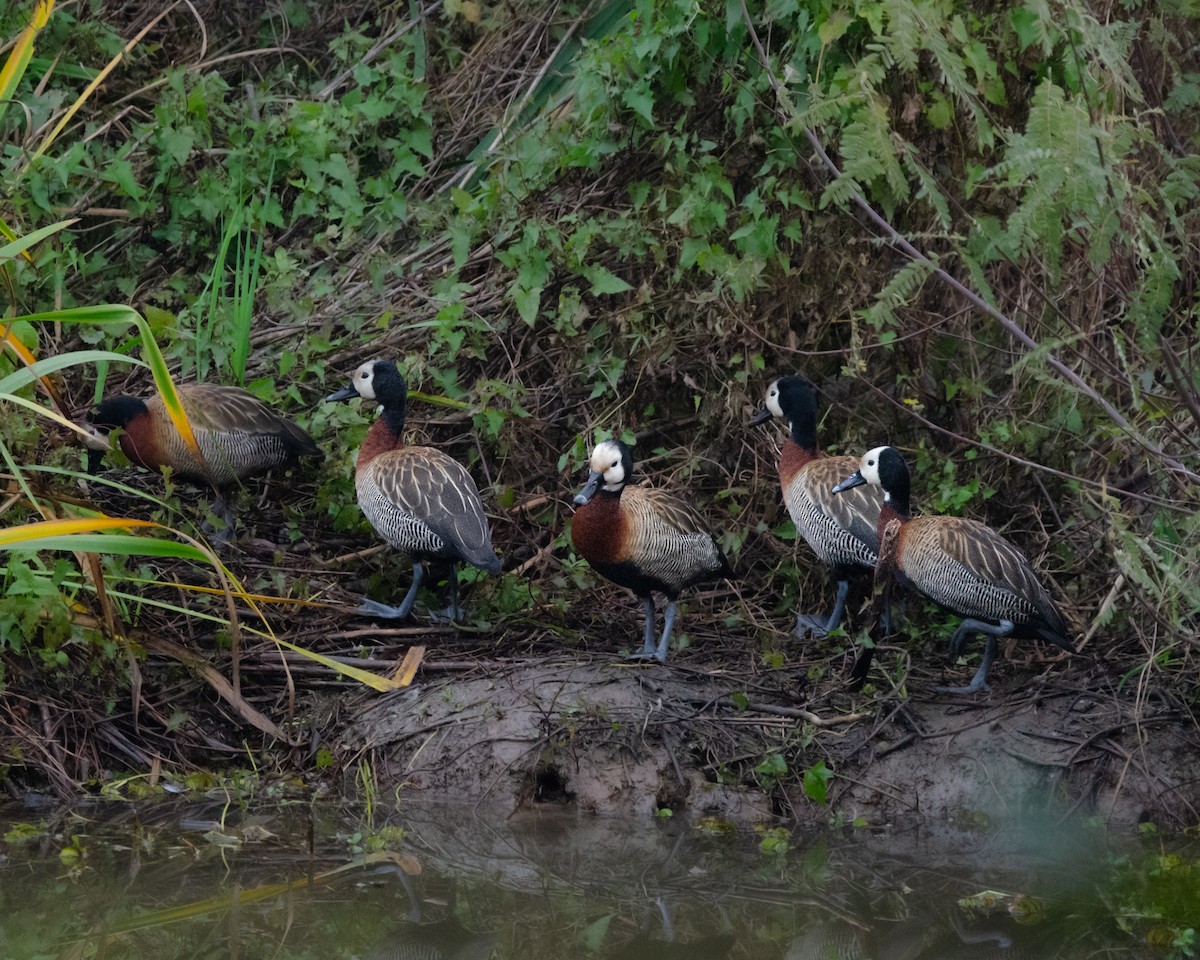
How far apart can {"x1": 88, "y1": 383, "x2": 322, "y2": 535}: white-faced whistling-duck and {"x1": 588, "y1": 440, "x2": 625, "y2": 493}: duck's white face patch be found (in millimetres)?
1604

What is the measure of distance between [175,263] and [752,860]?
5.18 metres

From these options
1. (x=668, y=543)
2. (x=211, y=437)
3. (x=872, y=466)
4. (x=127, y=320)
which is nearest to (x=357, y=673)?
(x=668, y=543)

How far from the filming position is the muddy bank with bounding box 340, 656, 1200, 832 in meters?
5.73

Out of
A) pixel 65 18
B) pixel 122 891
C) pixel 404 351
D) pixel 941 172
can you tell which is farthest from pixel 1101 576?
pixel 65 18

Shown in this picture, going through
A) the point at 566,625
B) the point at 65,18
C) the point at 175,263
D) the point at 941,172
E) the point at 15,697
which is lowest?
the point at 566,625

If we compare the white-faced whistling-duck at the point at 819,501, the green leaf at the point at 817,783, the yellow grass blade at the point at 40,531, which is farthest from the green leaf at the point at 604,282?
the yellow grass blade at the point at 40,531

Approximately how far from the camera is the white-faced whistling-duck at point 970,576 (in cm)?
605

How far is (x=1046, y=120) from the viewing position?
4.01 m

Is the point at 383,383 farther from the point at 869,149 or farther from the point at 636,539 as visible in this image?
the point at 869,149

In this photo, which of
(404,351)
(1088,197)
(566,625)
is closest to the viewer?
(1088,197)

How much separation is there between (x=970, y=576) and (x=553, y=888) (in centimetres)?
218

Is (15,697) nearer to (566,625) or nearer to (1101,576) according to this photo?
(566,625)

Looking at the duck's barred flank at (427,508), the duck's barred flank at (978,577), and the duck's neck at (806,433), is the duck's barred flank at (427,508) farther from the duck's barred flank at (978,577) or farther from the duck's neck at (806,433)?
the duck's barred flank at (978,577)

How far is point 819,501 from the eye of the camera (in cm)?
666
